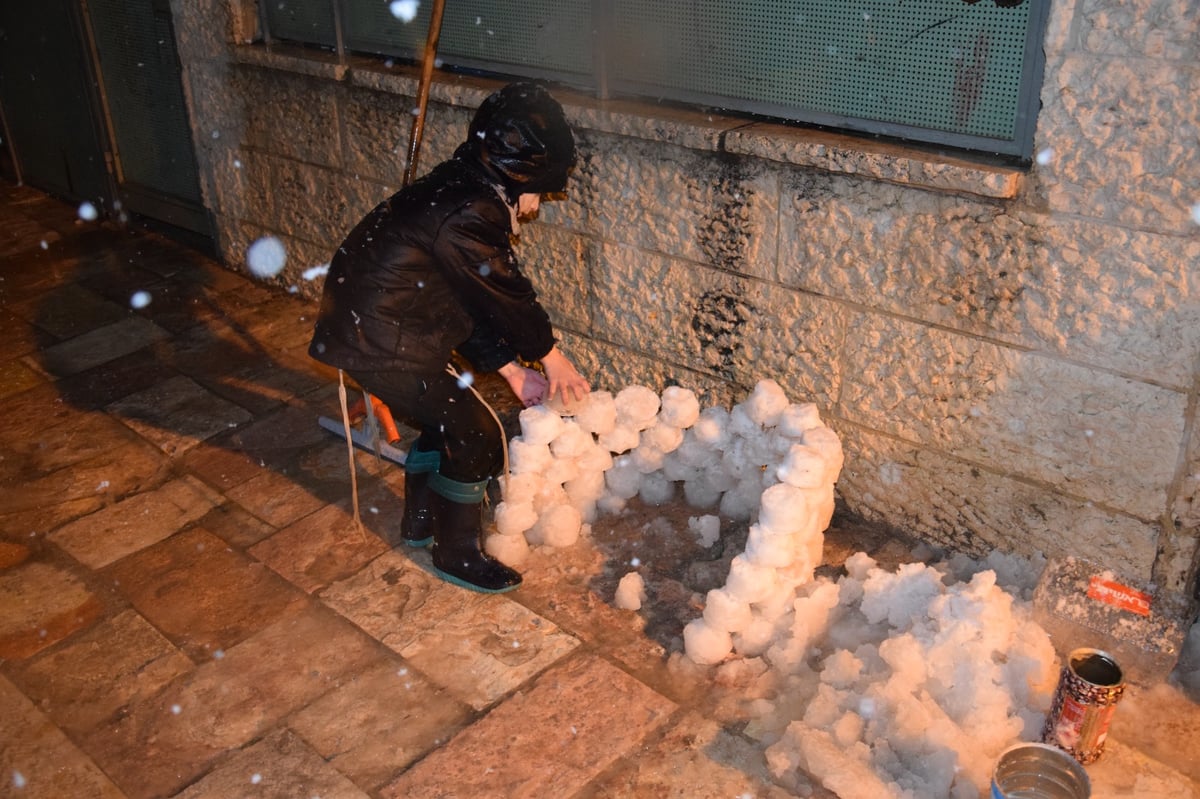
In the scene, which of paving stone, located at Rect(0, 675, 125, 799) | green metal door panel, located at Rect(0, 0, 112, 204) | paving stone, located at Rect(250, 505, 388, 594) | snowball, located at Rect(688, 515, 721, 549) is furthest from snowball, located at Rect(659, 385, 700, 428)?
green metal door panel, located at Rect(0, 0, 112, 204)

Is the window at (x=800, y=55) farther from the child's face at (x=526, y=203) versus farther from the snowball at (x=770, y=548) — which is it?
the snowball at (x=770, y=548)

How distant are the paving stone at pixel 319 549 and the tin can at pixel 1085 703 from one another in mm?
2559

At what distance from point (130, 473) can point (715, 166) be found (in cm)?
297

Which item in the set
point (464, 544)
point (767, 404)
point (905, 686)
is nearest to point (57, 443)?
point (464, 544)

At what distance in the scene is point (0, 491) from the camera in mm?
5059

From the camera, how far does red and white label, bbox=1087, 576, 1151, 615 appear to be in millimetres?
3691

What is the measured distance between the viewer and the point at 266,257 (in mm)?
7070

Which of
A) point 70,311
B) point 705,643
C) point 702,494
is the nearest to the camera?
point 705,643

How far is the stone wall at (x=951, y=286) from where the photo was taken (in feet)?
11.4

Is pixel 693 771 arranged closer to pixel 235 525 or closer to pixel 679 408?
pixel 679 408

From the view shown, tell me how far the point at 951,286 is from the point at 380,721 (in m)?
2.43

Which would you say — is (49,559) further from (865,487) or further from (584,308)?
(865,487)

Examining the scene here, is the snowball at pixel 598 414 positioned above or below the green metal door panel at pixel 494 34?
below

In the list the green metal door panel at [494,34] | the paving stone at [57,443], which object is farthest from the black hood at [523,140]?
the paving stone at [57,443]
